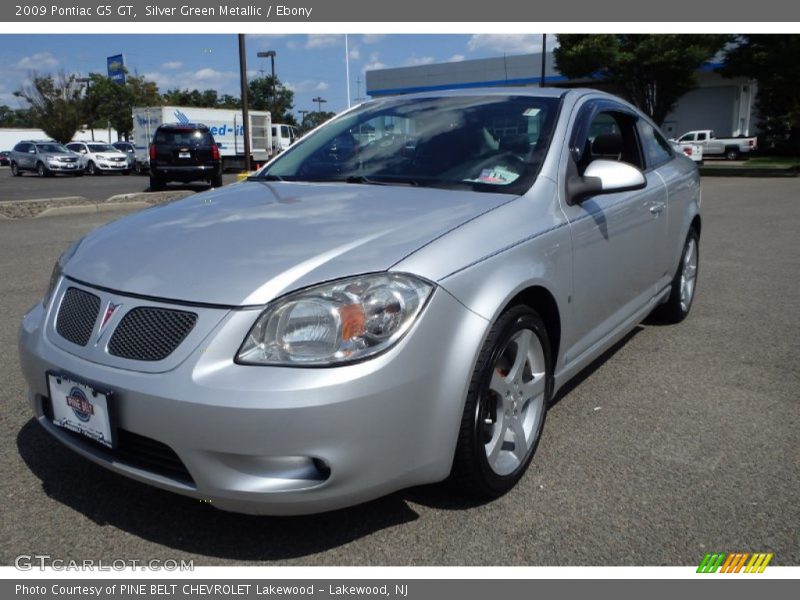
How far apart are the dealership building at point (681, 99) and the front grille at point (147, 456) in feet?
119

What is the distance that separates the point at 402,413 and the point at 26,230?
9.45 m

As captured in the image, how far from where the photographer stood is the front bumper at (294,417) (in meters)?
1.98

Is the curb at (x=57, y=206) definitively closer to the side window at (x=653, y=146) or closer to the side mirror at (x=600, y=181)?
the side window at (x=653, y=146)

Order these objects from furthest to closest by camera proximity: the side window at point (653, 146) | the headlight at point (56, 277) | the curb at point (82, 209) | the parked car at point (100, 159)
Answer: the parked car at point (100, 159) < the curb at point (82, 209) < the side window at point (653, 146) < the headlight at point (56, 277)

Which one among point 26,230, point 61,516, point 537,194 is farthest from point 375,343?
point 26,230

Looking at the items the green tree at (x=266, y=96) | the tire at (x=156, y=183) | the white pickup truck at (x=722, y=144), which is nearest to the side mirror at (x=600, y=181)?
the tire at (x=156, y=183)

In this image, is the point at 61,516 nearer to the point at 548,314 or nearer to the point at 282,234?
the point at 282,234

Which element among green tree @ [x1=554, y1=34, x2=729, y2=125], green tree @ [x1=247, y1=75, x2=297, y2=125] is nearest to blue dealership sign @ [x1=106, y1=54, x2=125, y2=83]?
green tree @ [x1=247, y1=75, x2=297, y2=125]

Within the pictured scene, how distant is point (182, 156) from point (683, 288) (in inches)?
651

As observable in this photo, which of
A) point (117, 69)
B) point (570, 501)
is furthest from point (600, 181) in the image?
point (117, 69)

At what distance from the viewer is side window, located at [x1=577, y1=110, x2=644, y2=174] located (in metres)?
3.43

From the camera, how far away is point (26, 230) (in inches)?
387

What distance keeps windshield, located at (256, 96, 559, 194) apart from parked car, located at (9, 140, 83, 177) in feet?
93.6

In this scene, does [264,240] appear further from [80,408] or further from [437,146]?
[437,146]
